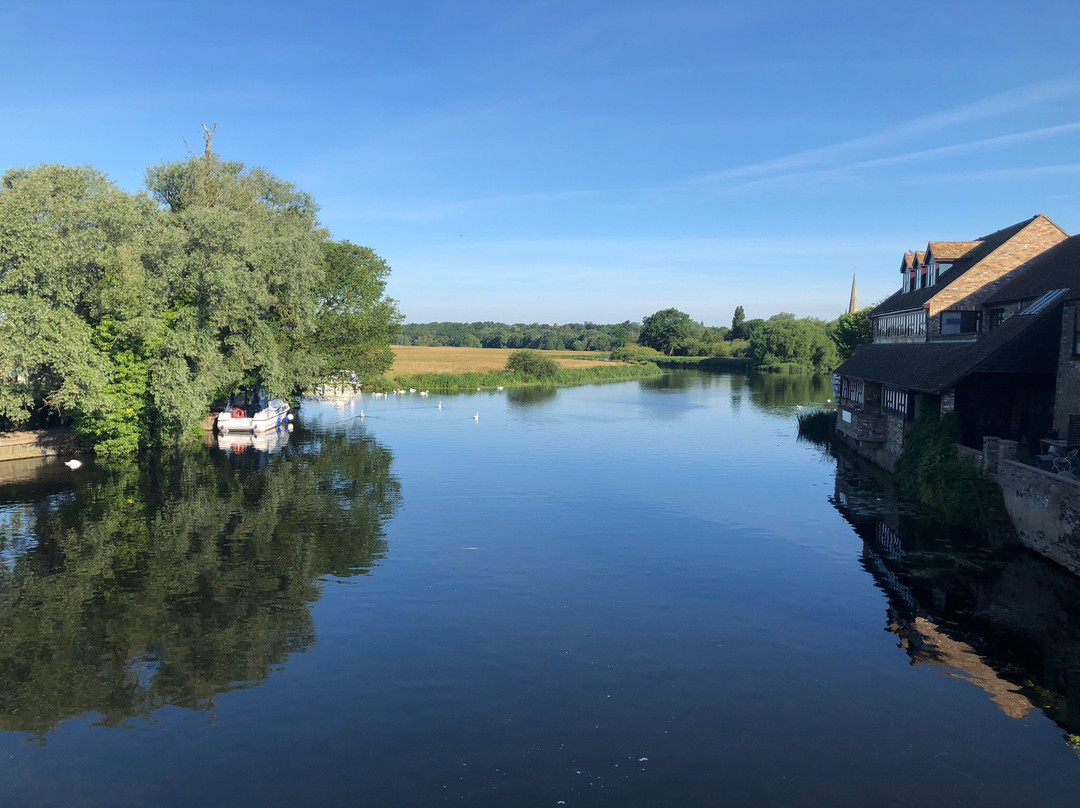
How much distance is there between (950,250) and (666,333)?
469 ft

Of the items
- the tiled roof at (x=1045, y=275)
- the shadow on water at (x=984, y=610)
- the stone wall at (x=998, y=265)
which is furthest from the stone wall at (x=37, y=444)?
the tiled roof at (x=1045, y=275)

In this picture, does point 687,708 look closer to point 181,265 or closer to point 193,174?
point 181,265

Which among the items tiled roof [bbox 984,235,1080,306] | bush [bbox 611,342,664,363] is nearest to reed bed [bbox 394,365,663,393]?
bush [bbox 611,342,664,363]

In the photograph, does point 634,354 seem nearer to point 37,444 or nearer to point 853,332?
point 853,332

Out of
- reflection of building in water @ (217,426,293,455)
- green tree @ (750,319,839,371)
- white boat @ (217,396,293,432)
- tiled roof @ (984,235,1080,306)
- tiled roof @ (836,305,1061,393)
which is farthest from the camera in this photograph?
green tree @ (750,319,839,371)

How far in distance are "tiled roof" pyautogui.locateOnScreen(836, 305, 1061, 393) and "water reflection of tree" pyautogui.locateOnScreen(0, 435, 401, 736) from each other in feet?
72.3

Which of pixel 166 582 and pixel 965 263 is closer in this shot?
pixel 166 582

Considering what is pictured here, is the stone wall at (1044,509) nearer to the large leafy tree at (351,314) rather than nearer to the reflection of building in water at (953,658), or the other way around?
the reflection of building in water at (953,658)

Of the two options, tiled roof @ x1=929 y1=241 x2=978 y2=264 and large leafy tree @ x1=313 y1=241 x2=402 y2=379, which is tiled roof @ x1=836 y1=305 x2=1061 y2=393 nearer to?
tiled roof @ x1=929 y1=241 x2=978 y2=264

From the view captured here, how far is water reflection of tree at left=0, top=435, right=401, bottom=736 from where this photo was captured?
14.1 meters

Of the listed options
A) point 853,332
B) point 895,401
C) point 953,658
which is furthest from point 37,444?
point 853,332

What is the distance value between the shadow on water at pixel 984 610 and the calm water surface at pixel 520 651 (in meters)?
0.09

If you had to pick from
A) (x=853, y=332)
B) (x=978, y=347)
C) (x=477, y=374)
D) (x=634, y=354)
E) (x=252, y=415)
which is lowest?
(x=252, y=415)

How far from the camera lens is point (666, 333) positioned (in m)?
183
